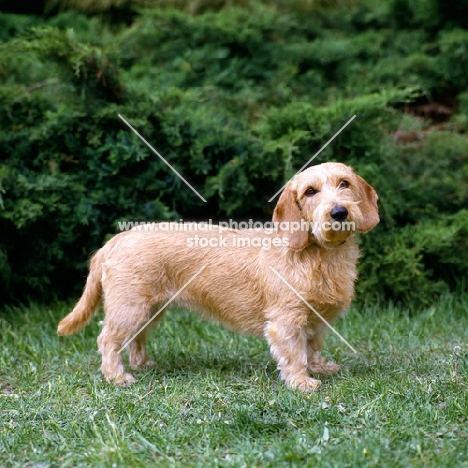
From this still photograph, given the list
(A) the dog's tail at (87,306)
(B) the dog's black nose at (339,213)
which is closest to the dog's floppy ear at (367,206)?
(B) the dog's black nose at (339,213)

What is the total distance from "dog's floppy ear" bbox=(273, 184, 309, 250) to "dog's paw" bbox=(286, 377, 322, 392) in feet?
3.02

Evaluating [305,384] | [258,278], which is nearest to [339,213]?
[258,278]

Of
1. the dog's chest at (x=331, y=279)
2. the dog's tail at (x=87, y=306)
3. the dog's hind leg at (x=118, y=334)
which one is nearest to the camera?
the dog's chest at (x=331, y=279)

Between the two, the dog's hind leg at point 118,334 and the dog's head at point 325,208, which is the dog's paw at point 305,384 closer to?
the dog's head at point 325,208

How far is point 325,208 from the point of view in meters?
4.56

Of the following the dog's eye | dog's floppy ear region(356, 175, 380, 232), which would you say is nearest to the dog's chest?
dog's floppy ear region(356, 175, 380, 232)

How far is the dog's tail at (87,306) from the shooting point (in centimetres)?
542

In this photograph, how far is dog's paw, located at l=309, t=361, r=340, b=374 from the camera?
5.26 m

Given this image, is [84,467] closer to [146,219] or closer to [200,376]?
[200,376]

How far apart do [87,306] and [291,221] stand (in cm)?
178

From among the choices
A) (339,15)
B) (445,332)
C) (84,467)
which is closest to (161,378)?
(84,467)

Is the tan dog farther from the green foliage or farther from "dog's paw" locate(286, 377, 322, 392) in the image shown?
the green foliage

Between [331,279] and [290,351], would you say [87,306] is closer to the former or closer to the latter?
[290,351]

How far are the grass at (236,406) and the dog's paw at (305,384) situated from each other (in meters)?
0.09
